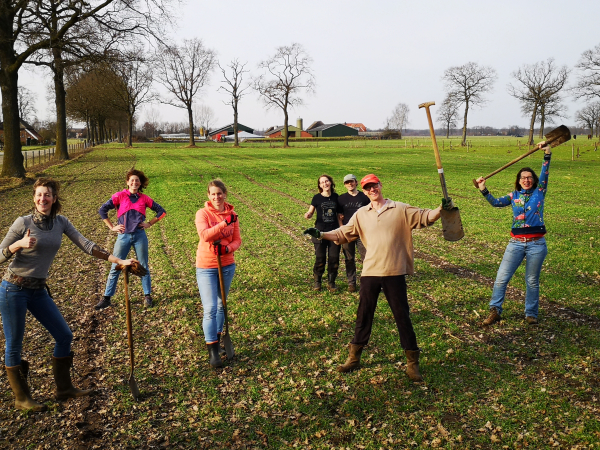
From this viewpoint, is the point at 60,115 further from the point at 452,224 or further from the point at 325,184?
the point at 452,224

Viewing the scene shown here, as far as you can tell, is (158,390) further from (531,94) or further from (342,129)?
(342,129)

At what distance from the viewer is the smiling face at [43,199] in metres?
5.12

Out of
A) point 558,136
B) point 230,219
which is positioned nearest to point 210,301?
point 230,219

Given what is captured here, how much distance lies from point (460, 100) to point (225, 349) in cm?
7888

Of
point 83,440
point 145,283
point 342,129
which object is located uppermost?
point 342,129

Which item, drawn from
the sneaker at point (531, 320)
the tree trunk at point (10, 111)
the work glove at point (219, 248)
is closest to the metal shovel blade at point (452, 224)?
the work glove at point (219, 248)

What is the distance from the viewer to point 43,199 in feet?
16.8

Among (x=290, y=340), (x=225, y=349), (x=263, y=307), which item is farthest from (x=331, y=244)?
(x=225, y=349)

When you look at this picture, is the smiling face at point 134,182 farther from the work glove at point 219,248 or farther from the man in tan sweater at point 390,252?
the man in tan sweater at point 390,252

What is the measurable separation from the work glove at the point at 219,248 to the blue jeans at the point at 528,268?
4322mm

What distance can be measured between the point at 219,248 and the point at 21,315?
2.34 m

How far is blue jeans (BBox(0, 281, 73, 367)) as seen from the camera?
5.10 metres

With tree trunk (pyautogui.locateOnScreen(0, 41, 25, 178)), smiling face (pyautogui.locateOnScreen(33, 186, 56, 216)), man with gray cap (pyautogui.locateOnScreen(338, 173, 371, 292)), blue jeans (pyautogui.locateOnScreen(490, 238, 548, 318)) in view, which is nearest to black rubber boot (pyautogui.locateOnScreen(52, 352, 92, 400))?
smiling face (pyautogui.locateOnScreen(33, 186, 56, 216))

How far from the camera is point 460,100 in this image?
77438mm
